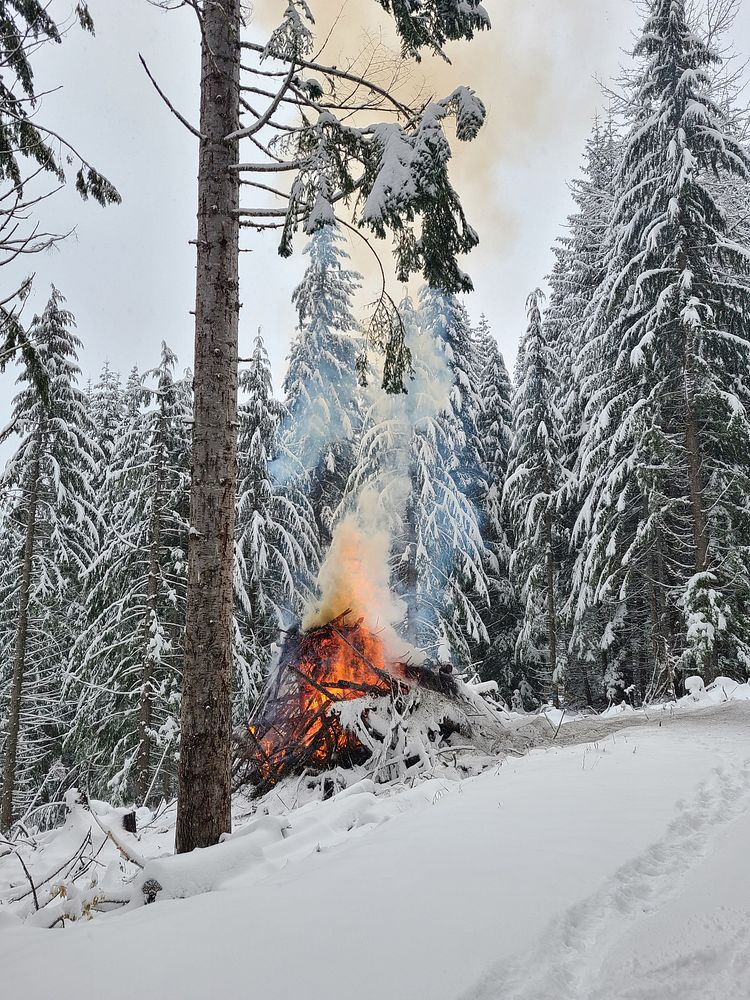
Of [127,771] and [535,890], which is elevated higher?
[535,890]

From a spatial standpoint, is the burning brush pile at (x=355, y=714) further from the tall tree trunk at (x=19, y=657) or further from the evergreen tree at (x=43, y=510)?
the evergreen tree at (x=43, y=510)

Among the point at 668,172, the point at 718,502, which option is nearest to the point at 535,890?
the point at 718,502

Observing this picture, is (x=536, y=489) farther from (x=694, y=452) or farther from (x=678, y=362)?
(x=694, y=452)

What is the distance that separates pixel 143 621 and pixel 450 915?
14715 millimetres

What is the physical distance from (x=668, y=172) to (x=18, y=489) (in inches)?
744

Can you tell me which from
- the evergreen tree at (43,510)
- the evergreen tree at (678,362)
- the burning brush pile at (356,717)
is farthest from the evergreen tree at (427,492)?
the evergreen tree at (43,510)

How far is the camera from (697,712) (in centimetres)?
864

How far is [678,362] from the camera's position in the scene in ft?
45.6

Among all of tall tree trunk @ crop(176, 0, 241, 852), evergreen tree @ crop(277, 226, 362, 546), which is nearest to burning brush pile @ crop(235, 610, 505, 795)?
tall tree trunk @ crop(176, 0, 241, 852)

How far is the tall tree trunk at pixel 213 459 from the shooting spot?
4.11m

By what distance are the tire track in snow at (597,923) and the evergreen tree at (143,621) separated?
44.7ft

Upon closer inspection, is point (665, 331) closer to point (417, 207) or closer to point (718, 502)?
point (718, 502)

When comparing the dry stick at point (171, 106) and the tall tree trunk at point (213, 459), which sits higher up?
the dry stick at point (171, 106)

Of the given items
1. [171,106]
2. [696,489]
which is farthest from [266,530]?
[171,106]
